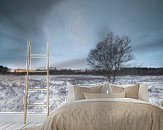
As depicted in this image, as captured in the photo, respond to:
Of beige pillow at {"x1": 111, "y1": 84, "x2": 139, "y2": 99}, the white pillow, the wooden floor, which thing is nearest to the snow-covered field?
the wooden floor

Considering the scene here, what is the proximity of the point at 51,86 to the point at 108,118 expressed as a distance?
266 centimetres

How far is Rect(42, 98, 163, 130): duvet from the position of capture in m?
2.89

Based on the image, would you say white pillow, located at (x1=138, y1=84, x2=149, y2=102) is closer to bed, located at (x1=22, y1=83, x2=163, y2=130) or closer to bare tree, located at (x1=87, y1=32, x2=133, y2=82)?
bare tree, located at (x1=87, y1=32, x2=133, y2=82)

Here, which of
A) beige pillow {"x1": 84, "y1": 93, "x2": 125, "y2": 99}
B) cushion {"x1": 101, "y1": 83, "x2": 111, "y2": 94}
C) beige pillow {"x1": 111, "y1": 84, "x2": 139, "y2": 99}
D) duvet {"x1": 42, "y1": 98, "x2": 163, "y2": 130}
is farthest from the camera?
cushion {"x1": 101, "y1": 83, "x2": 111, "y2": 94}

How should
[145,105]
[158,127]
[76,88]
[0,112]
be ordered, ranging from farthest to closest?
[0,112], [76,88], [145,105], [158,127]

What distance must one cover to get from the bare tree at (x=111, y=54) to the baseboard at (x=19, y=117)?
167 cm

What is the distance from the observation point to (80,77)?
17.8ft

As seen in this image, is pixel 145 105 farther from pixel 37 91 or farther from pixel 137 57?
pixel 37 91

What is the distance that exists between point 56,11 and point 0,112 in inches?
104

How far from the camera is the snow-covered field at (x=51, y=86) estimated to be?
17.4 ft

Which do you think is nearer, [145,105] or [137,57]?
[145,105]

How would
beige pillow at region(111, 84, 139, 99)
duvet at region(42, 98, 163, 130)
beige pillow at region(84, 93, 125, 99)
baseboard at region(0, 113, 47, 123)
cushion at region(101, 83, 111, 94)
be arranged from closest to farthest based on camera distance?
duvet at region(42, 98, 163, 130) < beige pillow at region(84, 93, 125, 99) < beige pillow at region(111, 84, 139, 99) < cushion at region(101, 83, 111, 94) < baseboard at region(0, 113, 47, 123)

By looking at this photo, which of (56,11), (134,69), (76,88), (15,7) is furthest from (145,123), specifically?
(15,7)

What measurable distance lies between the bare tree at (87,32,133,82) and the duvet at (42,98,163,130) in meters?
2.35
